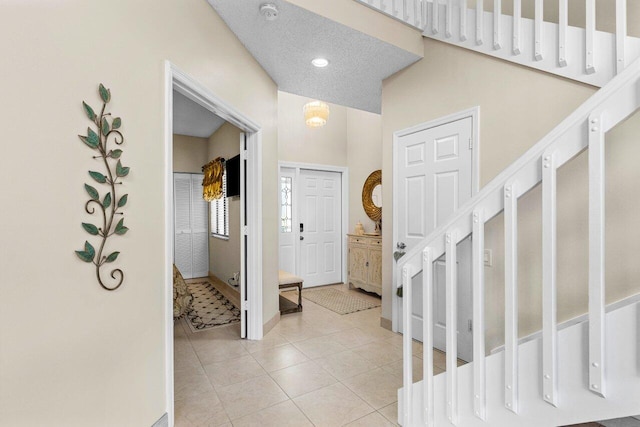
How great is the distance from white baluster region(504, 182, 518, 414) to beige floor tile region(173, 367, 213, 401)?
6.14ft

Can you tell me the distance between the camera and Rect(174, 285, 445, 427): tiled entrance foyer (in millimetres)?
1984

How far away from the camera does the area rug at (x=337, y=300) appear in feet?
14.0

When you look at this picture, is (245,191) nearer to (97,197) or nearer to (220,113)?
(220,113)

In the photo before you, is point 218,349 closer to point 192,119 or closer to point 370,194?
point 370,194

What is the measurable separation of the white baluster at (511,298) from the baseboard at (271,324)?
2381 millimetres

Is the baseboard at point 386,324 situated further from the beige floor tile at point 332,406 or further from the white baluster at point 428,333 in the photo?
the white baluster at point 428,333

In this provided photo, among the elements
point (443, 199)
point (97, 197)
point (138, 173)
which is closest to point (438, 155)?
point (443, 199)

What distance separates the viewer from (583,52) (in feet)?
6.61

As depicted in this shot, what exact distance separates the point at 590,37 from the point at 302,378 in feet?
9.53

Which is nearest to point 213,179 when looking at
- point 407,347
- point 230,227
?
point 230,227

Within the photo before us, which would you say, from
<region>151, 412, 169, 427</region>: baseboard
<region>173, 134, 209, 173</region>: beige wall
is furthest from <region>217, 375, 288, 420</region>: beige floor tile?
<region>173, 134, 209, 173</region>: beige wall

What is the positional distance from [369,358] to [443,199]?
1517mm

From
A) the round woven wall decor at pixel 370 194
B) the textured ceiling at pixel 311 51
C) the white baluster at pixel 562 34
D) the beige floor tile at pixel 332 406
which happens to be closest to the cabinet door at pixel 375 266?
the round woven wall decor at pixel 370 194

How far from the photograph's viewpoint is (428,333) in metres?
1.61
